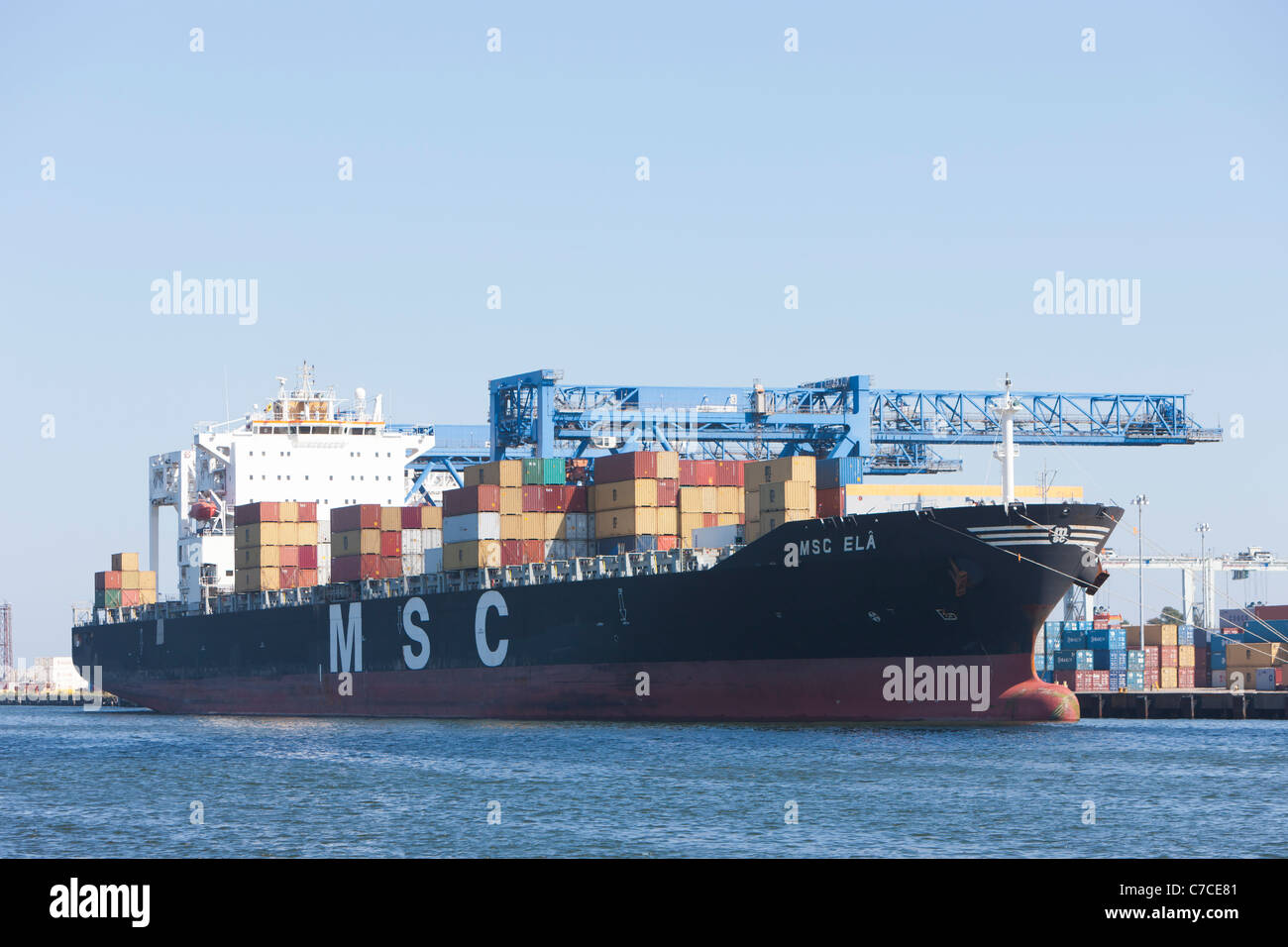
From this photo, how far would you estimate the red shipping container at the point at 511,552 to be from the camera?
47.0 m

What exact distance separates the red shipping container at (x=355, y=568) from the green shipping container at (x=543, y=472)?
8643mm

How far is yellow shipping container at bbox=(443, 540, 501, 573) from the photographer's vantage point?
47500mm

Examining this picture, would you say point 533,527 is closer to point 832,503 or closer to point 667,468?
point 667,468

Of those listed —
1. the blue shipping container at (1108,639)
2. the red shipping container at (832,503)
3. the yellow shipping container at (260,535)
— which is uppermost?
the red shipping container at (832,503)

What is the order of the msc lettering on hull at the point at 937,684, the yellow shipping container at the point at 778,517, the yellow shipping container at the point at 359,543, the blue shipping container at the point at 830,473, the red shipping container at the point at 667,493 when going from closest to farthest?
the msc lettering on hull at the point at 937,684, the yellow shipping container at the point at 778,517, the blue shipping container at the point at 830,473, the red shipping container at the point at 667,493, the yellow shipping container at the point at 359,543

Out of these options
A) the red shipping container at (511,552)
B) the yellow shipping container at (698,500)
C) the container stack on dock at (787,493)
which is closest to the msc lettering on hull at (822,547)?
the container stack on dock at (787,493)

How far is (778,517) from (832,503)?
1.95m

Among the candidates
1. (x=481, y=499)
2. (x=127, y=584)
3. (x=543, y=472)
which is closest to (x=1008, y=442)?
(x=543, y=472)

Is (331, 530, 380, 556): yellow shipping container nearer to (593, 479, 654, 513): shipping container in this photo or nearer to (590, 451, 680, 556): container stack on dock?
(593, 479, 654, 513): shipping container

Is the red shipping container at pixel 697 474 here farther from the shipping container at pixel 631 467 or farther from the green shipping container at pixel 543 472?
the green shipping container at pixel 543 472

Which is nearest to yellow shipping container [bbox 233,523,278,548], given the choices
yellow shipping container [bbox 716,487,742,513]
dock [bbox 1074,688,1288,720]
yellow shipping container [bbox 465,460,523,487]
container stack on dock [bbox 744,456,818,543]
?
yellow shipping container [bbox 465,460,523,487]

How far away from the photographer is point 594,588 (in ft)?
143

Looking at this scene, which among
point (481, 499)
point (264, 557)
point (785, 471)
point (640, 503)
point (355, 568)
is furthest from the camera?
point (264, 557)

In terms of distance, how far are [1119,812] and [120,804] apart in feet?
57.8
